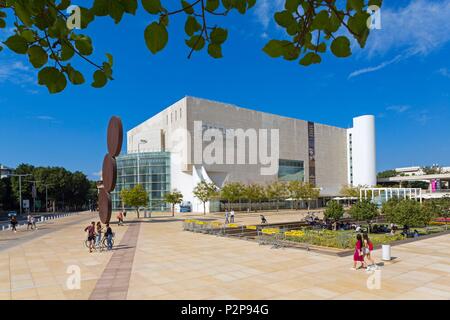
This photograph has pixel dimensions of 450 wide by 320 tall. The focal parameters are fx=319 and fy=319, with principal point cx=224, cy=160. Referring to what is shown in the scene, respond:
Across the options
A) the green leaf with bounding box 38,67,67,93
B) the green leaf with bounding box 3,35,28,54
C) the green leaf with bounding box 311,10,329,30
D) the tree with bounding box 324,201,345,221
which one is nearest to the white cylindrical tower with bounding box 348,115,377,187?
the tree with bounding box 324,201,345,221

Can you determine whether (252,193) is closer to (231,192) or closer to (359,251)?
(231,192)

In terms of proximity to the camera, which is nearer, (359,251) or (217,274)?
(217,274)

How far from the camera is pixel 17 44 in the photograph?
6.11ft

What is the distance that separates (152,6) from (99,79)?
579mm

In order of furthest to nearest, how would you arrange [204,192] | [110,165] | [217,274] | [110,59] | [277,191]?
1. [277,191]
2. [204,192]
3. [110,165]
4. [217,274]
5. [110,59]

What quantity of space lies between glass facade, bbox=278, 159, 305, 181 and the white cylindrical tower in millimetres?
17610

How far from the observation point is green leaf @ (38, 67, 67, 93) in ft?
5.97

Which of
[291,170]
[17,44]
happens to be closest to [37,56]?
[17,44]

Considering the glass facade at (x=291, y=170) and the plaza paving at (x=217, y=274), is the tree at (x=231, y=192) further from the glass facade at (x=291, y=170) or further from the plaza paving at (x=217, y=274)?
the plaza paving at (x=217, y=274)

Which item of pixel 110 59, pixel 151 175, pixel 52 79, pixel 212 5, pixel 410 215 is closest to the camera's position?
pixel 52 79

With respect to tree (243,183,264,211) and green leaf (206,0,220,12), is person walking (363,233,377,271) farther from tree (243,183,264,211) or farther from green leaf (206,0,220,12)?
tree (243,183,264,211)

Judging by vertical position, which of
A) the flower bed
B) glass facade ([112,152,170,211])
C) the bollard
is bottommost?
the flower bed

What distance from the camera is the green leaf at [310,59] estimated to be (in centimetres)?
249

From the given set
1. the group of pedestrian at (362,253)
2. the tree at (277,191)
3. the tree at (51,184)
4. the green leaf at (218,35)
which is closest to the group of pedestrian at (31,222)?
the group of pedestrian at (362,253)
